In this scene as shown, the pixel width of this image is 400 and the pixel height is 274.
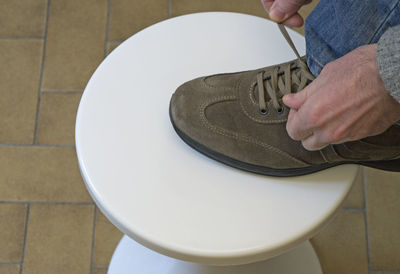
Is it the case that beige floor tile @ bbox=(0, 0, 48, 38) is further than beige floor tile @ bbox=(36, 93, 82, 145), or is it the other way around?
beige floor tile @ bbox=(0, 0, 48, 38)

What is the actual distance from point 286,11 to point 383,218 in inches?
27.0

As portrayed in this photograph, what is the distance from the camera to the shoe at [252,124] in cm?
71

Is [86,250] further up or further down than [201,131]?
further down

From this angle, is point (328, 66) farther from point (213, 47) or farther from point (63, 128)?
point (63, 128)

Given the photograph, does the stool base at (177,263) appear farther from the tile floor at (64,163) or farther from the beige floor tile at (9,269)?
the beige floor tile at (9,269)

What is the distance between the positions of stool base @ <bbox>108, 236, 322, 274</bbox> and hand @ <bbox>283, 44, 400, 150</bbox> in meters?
0.51

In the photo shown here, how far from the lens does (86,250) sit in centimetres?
119

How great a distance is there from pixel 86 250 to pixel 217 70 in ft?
1.97

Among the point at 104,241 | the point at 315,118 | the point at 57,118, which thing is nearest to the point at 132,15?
the point at 57,118

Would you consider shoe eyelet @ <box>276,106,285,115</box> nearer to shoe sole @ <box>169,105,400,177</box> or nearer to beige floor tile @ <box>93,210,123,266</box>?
shoe sole @ <box>169,105,400,177</box>

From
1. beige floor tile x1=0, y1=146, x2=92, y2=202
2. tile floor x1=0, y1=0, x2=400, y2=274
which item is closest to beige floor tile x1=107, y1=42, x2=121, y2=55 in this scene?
tile floor x1=0, y1=0, x2=400, y2=274

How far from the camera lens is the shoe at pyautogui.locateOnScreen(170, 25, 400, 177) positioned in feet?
2.31

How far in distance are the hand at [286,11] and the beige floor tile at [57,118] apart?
70 centimetres

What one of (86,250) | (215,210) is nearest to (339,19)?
(215,210)
